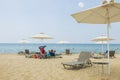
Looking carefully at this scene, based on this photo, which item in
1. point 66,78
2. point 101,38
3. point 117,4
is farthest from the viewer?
point 101,38

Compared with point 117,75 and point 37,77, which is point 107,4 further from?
point 37,77

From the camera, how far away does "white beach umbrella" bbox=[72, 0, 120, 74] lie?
7273mm

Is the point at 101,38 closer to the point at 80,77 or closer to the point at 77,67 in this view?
the point at 77,67

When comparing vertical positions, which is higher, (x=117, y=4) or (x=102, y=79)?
(x=117, y=4)

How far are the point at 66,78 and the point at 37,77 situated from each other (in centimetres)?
109

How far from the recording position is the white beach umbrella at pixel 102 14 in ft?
23.9

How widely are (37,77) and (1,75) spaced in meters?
1.46

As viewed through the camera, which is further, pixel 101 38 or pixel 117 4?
pixel 101 38

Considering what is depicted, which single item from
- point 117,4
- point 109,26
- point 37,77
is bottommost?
point 37,77

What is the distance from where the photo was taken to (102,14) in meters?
8.46

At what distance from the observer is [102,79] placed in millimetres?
7426

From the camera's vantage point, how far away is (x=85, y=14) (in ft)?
27.0

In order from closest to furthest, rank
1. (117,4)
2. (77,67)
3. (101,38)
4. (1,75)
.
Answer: (117,4), (1,75), (77,67), (101,38)

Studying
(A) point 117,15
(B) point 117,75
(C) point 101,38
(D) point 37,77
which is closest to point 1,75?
(D) point 37,77
